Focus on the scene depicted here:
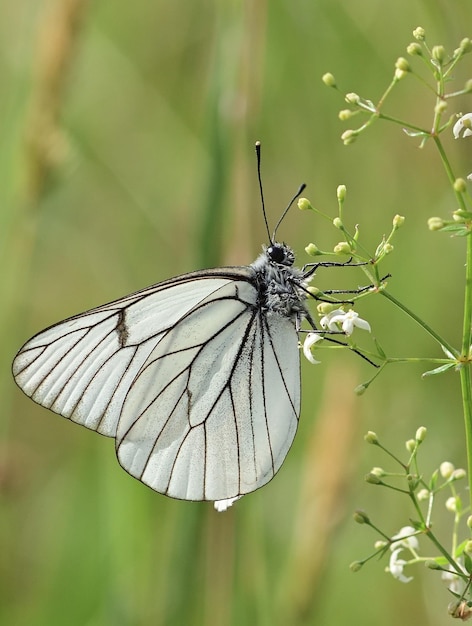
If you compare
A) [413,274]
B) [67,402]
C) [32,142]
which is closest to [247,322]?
[67,402]

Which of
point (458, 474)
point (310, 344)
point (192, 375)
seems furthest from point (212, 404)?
point (458, 474)

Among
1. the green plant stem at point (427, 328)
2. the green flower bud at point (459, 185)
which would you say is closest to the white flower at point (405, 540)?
the green plant stem at point (427, 328)

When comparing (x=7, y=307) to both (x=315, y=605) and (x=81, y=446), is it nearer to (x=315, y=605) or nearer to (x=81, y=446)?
(x=81, y=446)

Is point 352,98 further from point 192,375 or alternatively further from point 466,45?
point 192,375

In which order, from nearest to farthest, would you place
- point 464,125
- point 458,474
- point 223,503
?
point 464,125, point 458,474, point 223,503

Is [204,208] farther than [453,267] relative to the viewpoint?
No

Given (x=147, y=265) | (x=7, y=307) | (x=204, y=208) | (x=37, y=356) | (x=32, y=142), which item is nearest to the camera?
(x=37, y=356)
